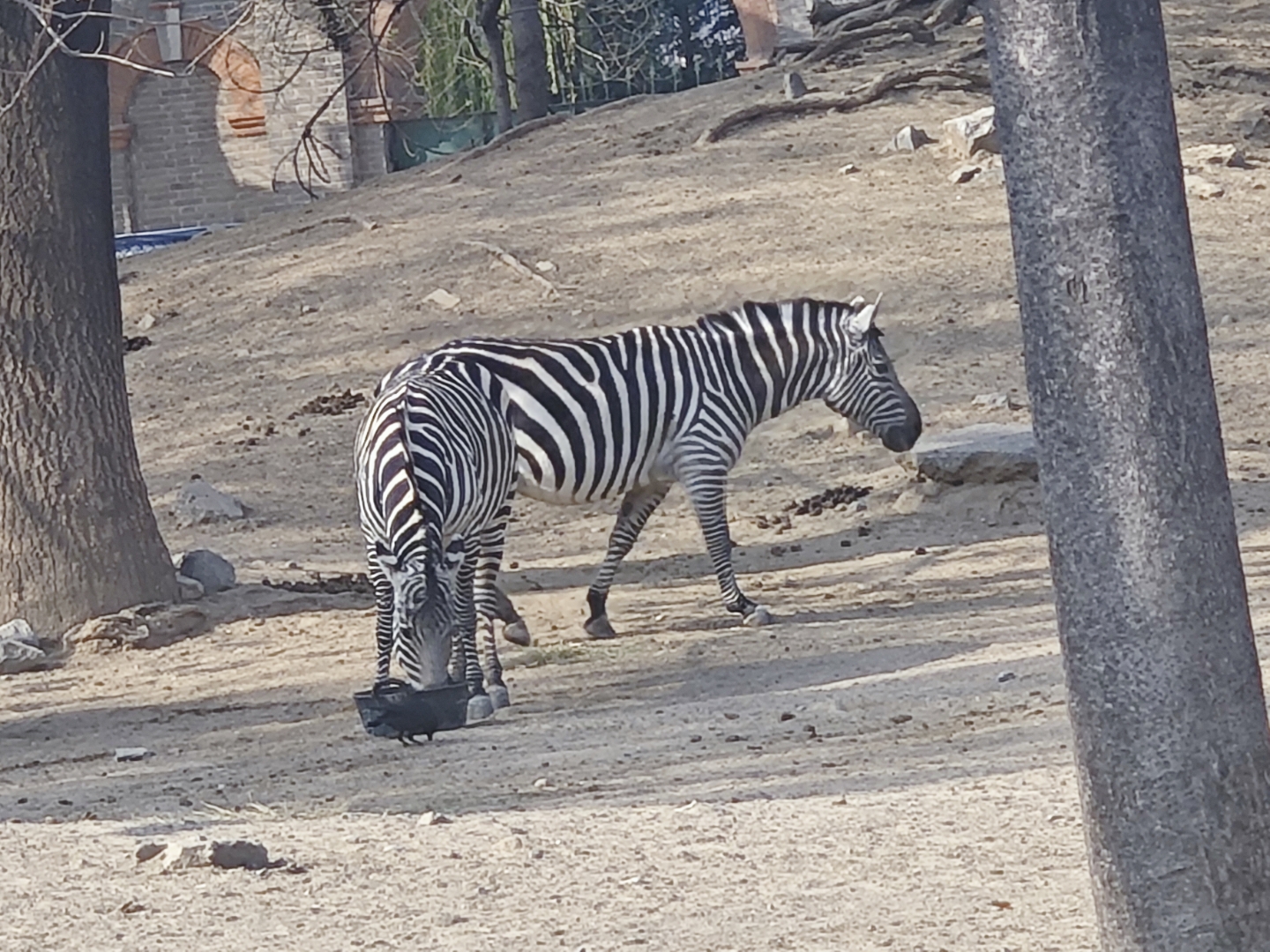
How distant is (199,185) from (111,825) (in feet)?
89.2

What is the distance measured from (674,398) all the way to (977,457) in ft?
8.59

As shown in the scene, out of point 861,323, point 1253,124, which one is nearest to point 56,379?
point 861,323

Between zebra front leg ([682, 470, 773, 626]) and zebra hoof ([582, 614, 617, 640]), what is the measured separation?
59cm

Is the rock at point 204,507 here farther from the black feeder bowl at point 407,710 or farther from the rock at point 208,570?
the black feeder bowl at point 407,710

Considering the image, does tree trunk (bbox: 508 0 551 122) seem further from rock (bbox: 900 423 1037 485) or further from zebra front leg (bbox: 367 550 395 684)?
zebra front leg (bbox: 367 550 395 684)

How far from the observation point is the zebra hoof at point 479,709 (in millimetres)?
8953

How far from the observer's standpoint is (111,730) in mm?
9500

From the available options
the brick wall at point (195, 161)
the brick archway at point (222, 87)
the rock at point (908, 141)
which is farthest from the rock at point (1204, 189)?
the brick archway at point (222, 87)

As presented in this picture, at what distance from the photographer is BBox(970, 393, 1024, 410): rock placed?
14.3 m

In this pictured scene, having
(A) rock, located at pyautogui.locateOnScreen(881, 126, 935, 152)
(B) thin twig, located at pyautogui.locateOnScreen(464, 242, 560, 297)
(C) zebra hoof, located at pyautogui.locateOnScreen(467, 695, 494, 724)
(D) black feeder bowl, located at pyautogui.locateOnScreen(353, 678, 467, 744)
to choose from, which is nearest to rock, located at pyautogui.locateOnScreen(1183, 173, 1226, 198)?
(A) rock, located at pyautogui.locateOnScreen(881, 126, 935, 152)

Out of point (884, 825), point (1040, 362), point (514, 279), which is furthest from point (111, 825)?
point (514, 279)

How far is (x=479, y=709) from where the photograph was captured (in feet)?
29.6

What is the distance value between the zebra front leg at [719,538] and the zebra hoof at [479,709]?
2100mm

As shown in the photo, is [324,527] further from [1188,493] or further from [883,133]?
[1188,493]
